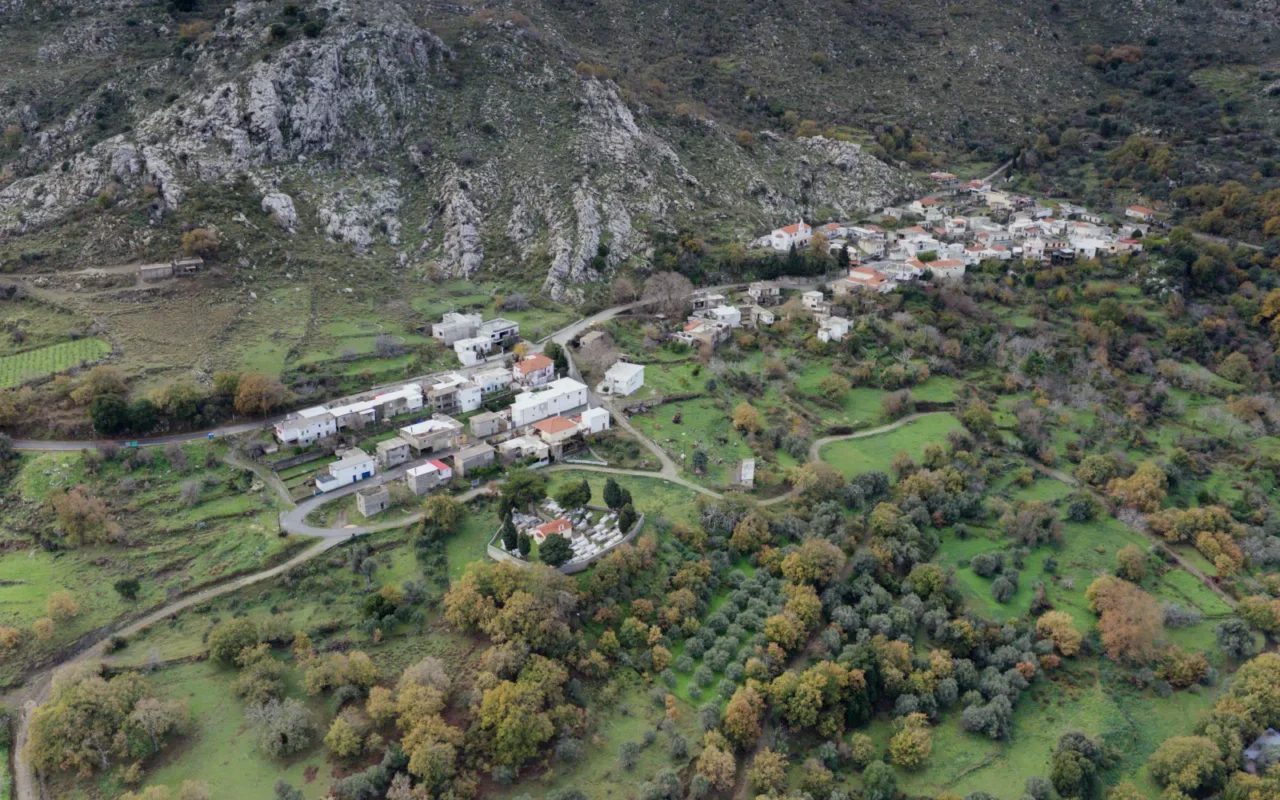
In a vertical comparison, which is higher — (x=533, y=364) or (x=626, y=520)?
(x=533, y=364)

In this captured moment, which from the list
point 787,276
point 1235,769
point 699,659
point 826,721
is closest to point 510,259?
point 787,276

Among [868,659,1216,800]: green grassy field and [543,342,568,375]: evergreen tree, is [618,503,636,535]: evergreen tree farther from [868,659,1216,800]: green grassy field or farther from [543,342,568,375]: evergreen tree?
[543,342,568,375]: evergreen tree

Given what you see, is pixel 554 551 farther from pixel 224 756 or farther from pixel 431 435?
pixel 224 756

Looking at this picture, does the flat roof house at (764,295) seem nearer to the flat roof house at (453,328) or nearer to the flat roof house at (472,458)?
the flat roof house at (453,328)

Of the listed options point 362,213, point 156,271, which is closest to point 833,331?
point 362,213

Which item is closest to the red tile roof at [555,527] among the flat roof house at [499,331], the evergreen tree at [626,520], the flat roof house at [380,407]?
the evergreen tree at [626,520]

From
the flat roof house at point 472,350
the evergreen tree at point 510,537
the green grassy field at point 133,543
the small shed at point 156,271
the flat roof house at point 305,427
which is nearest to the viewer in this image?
the green grassy field at point 133,543
